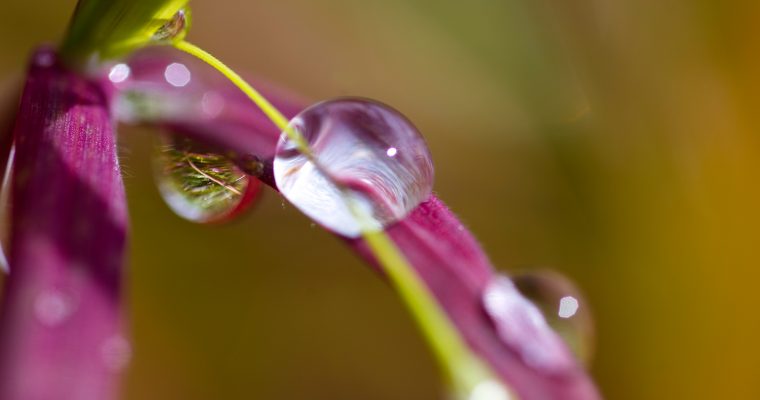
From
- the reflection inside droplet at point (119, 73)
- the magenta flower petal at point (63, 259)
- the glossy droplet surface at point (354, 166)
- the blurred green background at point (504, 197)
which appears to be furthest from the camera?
the blurred green background at point (504, 197)

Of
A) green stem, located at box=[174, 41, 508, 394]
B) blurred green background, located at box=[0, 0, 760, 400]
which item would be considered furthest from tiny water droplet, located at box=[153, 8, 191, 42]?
blurred green background, located at box=[0, 0, 760, 400]

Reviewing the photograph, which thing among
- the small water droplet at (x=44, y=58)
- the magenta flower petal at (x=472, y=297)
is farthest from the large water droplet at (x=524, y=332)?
the small water droplet at (x=44, y=58)

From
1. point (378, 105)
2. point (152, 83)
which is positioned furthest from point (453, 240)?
point (152, 83)

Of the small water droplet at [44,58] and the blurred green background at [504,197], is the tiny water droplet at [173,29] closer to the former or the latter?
the small water droplet at [44,58]

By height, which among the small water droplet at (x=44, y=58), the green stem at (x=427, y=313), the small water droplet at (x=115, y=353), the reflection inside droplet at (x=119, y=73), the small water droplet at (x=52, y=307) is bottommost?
the small water droplet at (x=115, y=353)

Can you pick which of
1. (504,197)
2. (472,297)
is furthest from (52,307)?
(504,197)

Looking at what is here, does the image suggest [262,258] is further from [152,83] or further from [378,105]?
[378,105]
